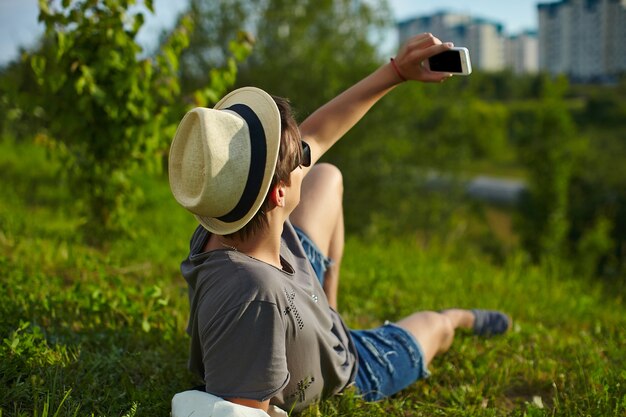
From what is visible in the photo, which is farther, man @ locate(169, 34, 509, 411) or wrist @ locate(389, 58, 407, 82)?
wrist @ locate(389, 58, 407, 82)

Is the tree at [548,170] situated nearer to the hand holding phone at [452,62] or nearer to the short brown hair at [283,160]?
the hand holding phone at [452,62]

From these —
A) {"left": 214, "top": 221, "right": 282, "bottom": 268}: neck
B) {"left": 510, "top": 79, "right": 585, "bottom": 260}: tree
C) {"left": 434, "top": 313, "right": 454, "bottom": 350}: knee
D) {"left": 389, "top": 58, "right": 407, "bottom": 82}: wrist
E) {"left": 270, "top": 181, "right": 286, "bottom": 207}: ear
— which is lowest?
{"left": 510, "top": 79, "right": 585, "bottom": 260}: tree

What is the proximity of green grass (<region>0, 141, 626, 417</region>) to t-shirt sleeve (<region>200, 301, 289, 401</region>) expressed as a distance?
1.16 feet

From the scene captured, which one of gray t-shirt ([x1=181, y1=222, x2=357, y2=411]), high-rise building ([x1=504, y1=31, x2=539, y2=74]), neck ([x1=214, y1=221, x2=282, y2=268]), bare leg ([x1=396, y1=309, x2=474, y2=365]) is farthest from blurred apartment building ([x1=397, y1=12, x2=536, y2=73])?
neck ([x1=214, y1=221, x2=282, y2=268])

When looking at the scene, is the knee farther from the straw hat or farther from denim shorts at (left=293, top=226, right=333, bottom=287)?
the straw hat

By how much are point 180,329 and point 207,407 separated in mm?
1291

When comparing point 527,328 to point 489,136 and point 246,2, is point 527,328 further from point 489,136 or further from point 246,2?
point 489,136

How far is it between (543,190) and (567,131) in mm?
1975

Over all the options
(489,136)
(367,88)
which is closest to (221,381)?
(367,88)

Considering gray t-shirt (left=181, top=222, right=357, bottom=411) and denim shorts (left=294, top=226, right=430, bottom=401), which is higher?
gray t-shirt (left=181, top=222, right=357, bottom=411)

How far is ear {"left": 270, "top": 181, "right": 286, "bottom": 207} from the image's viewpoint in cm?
197

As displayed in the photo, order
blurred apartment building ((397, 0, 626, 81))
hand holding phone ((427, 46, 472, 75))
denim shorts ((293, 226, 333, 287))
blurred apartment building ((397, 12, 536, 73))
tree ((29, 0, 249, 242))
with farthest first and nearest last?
1. blurred apartment building ((397, 12, 536, 73))
2. blurred apartment building ((397, 0, 626, 81))
3. tree ((29, 0, 249, 242))
4. denim shorts ((293, 226, 333, 287))
5. hand holding phone ((427, 46, 472, 75))

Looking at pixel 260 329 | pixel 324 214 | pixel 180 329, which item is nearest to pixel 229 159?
pixel 260 329

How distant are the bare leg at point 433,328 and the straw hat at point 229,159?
3.91 ft
